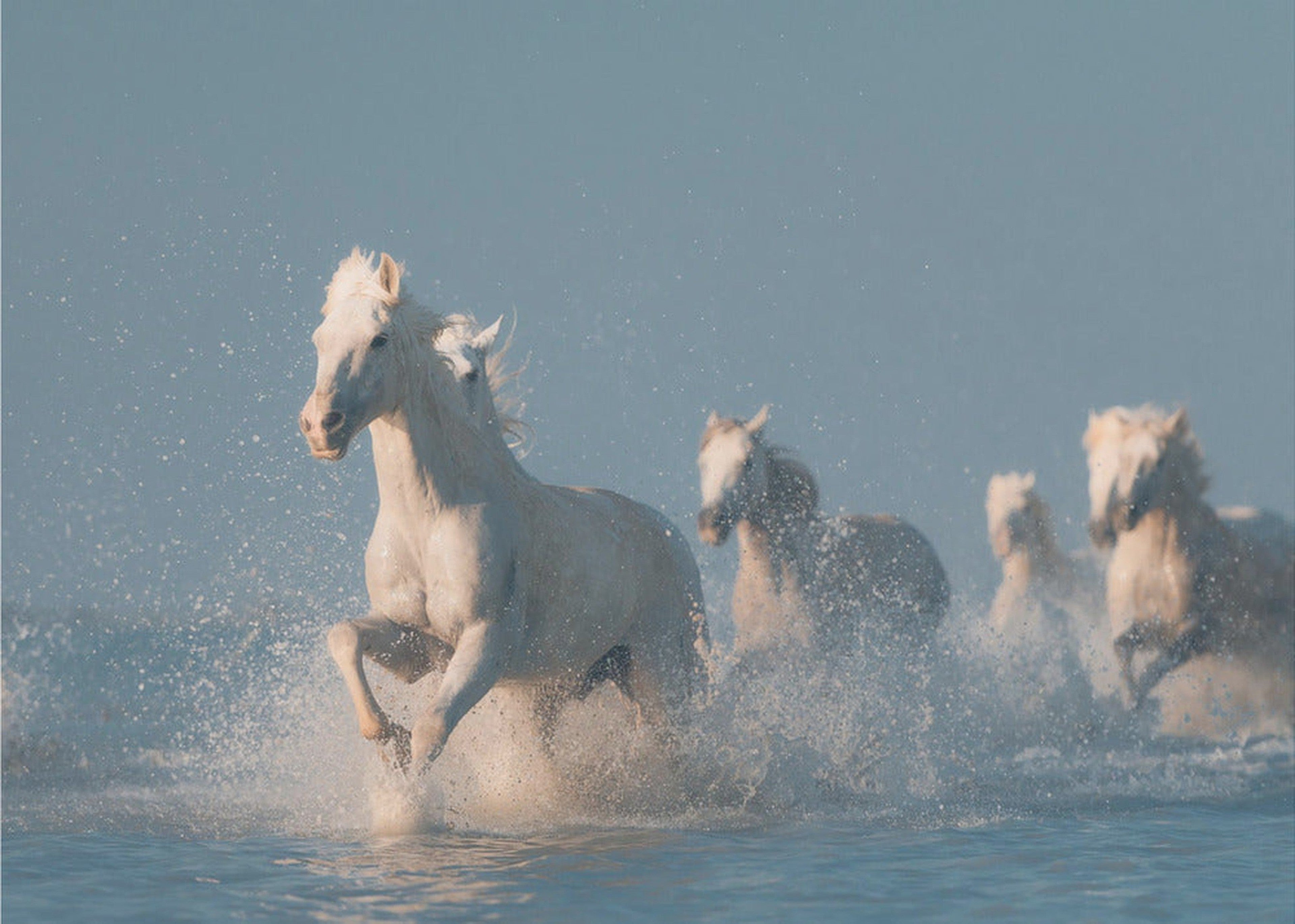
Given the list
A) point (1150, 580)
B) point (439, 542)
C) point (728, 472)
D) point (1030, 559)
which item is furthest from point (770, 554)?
point (1030, 559)

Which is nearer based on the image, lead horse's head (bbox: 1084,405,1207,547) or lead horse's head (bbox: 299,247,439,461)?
lead horse's head (bbox: 299,247,439,461)

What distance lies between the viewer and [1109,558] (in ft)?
36.5

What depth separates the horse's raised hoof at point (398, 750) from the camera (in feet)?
19.3

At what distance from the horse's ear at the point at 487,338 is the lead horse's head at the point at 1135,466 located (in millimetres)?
5290

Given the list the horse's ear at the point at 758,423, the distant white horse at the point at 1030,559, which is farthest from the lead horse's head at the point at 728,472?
the distant white horse at the point at 1030,559

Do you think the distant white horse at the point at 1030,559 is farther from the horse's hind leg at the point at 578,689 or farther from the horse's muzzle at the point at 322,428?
the horse's muzzle at the point at 322,428

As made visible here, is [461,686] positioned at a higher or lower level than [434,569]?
lower

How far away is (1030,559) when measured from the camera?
13.7 metres

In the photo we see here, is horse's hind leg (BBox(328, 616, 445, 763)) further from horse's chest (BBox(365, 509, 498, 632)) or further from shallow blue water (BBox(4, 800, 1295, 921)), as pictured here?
shallow blue water (BBox(4, 800, 1295, 921))

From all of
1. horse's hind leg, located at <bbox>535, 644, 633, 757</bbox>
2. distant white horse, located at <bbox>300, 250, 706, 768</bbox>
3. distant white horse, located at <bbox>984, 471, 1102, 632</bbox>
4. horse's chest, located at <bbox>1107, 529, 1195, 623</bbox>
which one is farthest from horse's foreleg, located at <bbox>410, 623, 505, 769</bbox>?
distant white horse, located at <bbox>984, 471, 1102, 632</bbox>

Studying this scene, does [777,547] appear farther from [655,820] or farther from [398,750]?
[398,750]

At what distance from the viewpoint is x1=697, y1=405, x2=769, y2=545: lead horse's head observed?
8820mm

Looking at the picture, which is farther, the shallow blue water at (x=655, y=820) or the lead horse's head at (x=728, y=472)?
the lead horse's head at (x=728, y=472)

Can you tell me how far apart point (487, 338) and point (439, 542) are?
41.5 inches
